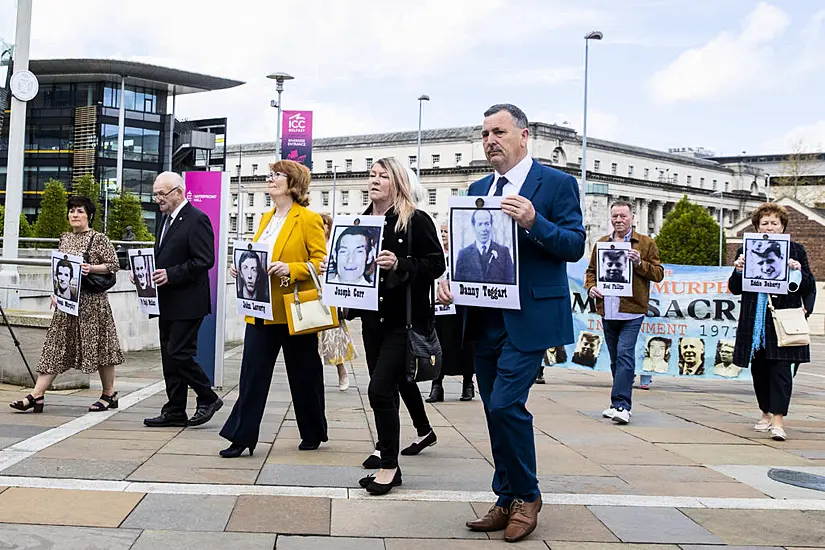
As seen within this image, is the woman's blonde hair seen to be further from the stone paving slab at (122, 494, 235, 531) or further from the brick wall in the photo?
the brick wall

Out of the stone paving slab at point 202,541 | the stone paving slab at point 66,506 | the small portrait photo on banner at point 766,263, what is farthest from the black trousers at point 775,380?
the stone paving slab at point 66,506

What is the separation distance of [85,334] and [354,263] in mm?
3567

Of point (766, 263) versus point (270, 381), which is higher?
point (766, 263)

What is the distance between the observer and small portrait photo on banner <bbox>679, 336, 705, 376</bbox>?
43.8 feet

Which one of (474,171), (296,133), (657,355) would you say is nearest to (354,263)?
(657,355)

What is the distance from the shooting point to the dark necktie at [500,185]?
5.20m

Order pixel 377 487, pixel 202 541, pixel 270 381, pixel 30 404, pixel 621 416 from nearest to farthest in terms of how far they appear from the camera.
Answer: pixel 202 541, pixel 377 487, pixel 270 381, pixel 30 404, pixel 621 416

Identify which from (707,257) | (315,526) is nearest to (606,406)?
(315,526)

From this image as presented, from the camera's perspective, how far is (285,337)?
6949mm

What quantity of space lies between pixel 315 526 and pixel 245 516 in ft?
1.30

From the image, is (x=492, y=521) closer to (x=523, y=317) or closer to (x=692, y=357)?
(x=523, y=317)

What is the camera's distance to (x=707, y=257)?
289ft

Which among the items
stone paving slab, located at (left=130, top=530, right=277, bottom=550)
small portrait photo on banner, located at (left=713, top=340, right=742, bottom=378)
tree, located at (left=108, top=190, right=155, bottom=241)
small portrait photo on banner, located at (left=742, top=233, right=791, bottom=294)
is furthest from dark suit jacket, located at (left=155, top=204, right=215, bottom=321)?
tree, located at (left=108, top=190, right=155, bottom=241)

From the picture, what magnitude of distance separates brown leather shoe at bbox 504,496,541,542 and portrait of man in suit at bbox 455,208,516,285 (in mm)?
1122
